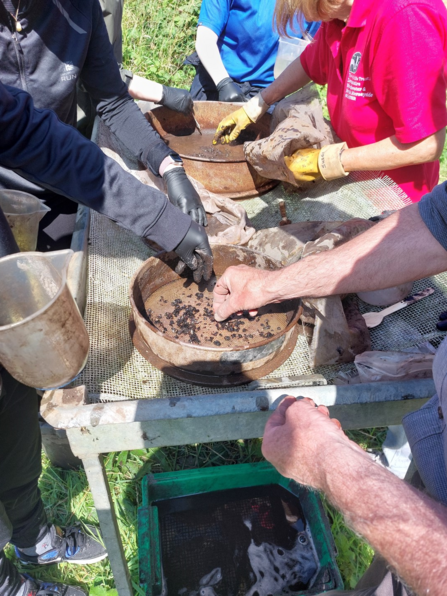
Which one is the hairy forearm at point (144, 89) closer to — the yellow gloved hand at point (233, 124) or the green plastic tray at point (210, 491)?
the yellow gloved hand at point (233, 124)

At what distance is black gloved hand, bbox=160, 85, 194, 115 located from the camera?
2.94m

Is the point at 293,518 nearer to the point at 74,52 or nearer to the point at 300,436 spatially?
the point at 300,436

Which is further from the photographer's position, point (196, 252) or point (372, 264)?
→ point (196, 252)

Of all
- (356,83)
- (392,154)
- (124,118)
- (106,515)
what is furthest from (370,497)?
(124,118)

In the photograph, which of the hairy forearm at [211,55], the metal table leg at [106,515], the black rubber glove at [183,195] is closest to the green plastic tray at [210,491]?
the metal table leg at [106,515]

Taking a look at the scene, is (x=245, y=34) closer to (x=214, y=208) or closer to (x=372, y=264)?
(x=214, y=208)

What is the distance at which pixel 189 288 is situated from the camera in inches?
86.2

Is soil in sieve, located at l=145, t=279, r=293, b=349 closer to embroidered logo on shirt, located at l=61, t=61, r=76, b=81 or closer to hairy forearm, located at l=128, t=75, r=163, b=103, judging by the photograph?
embroidered logo on shirt, located at l=61, t=61, r=76, b=81

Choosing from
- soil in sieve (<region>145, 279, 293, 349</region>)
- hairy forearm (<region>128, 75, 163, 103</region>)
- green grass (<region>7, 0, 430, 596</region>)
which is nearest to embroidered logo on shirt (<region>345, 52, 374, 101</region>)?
soil in sieve (<region>145, 279, 293, 349</region>)

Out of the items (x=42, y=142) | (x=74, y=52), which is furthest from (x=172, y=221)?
(x=74, y=52)

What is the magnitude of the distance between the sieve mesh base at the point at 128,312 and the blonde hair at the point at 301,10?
86cm

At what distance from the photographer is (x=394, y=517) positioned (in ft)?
2.82

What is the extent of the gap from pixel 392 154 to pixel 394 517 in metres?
1.73

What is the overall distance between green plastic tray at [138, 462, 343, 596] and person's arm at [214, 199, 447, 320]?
89 cm
